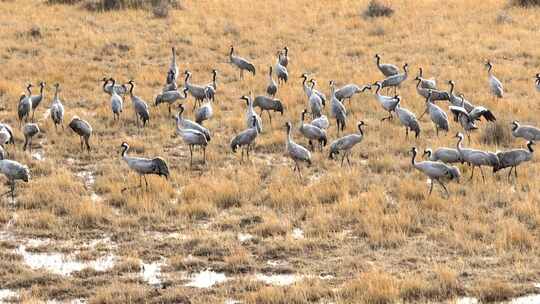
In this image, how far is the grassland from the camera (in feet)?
34.2

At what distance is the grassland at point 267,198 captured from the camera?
10415mm

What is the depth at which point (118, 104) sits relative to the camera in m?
17.9

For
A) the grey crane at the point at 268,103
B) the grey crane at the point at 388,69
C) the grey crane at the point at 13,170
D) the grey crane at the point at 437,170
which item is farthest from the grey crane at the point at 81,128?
the grey crane at the point at 388,69

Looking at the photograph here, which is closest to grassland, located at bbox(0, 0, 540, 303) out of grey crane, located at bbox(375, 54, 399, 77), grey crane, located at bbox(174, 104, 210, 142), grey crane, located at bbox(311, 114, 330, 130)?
grey crane, located at bbox(174, 104, 210, 142)

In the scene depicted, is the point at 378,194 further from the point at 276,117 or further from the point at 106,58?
the point at 106,58

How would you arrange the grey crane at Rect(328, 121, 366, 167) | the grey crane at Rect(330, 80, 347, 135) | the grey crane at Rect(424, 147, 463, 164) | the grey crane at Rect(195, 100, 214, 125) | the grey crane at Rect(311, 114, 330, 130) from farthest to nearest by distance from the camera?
the grey crane at Rect(195, 100, 214, 125), the grey crane at Rect(330, 80, 347, 135), the grey crane at Rect(311, 114, 330, 130), the grey crane at Rect(328, 121, 366, 167), the grey crane at Rect(424, 147, 463, 164)

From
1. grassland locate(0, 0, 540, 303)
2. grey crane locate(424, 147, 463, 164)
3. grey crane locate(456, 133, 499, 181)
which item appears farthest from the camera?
grey crane locate(424, 147, 463, 164)

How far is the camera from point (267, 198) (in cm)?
1356

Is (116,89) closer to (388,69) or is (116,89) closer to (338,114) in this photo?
(338,114)

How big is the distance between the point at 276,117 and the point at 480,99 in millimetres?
4676

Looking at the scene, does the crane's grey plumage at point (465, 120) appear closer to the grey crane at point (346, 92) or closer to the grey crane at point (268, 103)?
the grey crane at point (346, 92)

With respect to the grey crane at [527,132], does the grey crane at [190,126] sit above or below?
below

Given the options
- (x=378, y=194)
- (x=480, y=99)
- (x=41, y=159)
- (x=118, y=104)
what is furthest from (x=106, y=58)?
(x=378, y=194)

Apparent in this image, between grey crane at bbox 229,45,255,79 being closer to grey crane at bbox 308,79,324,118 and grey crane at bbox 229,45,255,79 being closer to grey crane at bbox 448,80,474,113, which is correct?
grey crane at bbox 308,79,324,118
